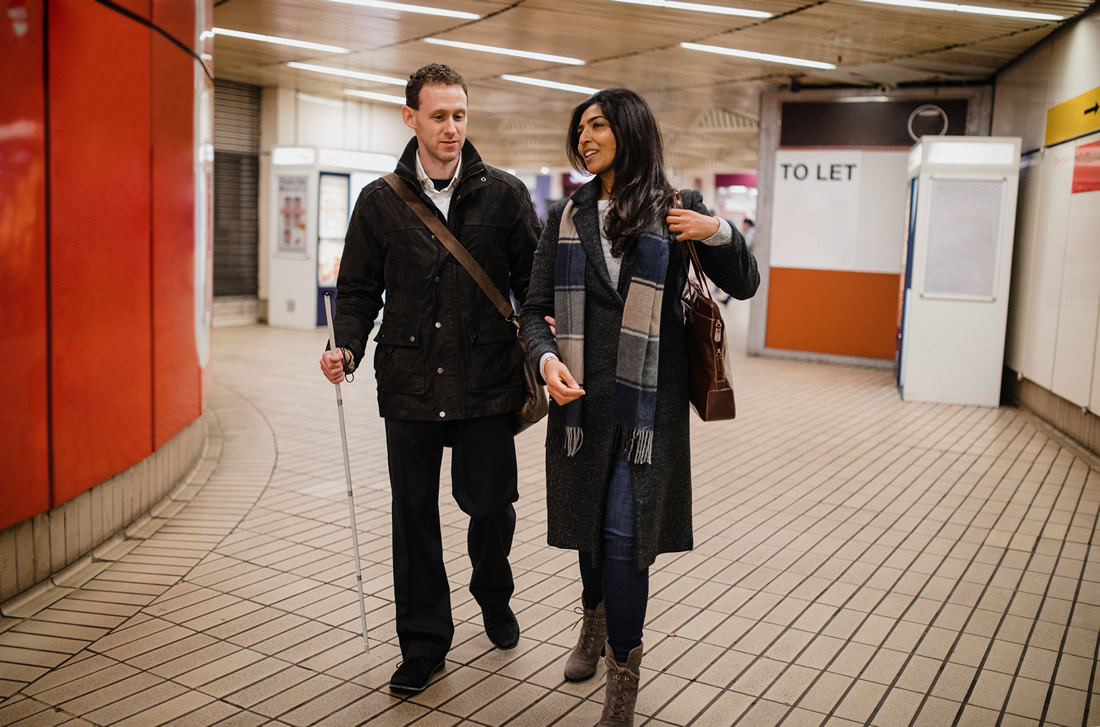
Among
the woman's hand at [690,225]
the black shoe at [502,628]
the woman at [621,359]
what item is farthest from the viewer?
the black shoe at [502,628]

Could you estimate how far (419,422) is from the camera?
3.12 metres

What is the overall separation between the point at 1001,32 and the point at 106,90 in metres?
7.51

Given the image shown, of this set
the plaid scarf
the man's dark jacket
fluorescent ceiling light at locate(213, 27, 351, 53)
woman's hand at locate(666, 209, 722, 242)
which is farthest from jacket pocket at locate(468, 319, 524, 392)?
fluorescent ceiling light at locate(213, 27, 351, 53)

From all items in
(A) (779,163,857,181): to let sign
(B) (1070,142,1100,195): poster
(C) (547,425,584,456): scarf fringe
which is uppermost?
(A) (779,163,857,181): to let sign

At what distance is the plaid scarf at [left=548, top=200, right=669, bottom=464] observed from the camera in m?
2.69

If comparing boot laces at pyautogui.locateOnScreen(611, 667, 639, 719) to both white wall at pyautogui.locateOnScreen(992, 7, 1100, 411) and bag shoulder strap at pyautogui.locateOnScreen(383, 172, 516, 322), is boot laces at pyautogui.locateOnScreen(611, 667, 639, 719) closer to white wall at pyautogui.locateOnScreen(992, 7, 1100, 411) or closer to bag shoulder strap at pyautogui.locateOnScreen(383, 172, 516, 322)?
bag shoulder strap at pyautogui.locateOnScreen(383, 172, 516, 322)

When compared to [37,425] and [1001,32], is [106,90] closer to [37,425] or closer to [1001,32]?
[37,425]

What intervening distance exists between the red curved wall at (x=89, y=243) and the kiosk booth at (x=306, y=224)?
28.6ft

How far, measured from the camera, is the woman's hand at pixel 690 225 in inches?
102

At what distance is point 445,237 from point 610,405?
0.79m

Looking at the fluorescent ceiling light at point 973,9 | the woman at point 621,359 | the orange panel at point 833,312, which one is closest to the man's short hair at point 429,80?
the woman at point 621,359

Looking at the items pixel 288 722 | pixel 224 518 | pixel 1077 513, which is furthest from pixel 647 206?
pixel 1077 513

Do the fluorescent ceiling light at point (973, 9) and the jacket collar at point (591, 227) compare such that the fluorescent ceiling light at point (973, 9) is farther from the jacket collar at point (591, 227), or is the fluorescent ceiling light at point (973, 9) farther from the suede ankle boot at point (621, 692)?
the suede ankle boot at point (621, 692)

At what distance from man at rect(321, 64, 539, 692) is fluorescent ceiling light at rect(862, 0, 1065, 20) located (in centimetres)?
562
